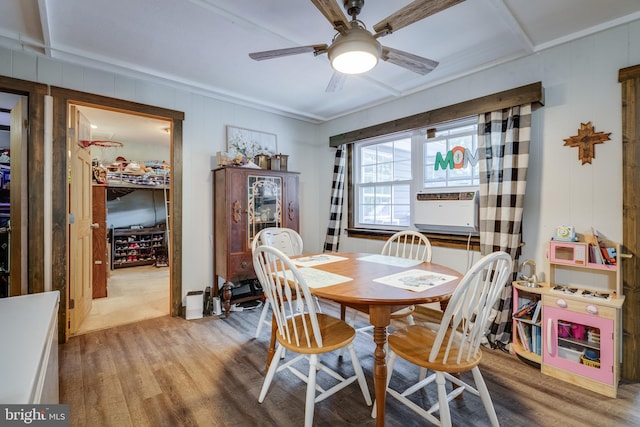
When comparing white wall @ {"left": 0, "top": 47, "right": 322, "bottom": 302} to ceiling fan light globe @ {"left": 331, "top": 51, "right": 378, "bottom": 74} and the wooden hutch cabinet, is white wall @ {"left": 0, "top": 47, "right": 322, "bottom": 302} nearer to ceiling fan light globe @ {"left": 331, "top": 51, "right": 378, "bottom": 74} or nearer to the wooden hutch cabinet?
the wooden hutch cabinet

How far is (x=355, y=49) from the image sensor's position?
152cm

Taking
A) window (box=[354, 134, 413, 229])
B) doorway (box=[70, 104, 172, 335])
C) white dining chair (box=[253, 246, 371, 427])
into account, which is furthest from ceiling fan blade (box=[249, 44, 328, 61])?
doorway (box=[70, 104, 172, 335])

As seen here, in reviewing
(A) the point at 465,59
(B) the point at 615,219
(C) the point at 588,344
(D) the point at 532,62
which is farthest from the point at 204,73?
(C) the point at 588,344

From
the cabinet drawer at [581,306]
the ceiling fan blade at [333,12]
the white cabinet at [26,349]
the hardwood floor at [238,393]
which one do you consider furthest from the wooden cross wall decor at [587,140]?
the white cabinet at [26,349]

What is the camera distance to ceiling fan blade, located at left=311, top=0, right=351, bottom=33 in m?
1.35

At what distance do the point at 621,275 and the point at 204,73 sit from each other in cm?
362

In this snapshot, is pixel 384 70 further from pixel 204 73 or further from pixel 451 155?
pixel 204 73

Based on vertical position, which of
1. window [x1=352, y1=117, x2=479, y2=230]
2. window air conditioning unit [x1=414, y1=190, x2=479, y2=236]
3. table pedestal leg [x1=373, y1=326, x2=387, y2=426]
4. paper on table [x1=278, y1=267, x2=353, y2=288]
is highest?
window [x1=352, y1=117, x2=479, y2=230]

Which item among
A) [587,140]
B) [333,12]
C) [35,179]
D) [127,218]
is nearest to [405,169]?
[587,140]

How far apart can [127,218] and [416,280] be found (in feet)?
20.0

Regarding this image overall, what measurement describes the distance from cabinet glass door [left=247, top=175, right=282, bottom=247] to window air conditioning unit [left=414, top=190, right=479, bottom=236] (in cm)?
156

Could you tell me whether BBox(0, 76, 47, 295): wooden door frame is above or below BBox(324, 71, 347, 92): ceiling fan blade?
below

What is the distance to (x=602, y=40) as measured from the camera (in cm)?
210

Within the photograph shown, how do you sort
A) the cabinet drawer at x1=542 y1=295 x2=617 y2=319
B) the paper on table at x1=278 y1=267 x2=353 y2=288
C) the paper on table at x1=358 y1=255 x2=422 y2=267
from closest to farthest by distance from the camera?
1. the paper on table at x1=278 y1=267 x2=353 y2=288
2. the cabinet drawer at x1=542 y1=295 x2=617 y2=319
3. the paper on table at x1=358 y1=255 x2=422 y2=267
